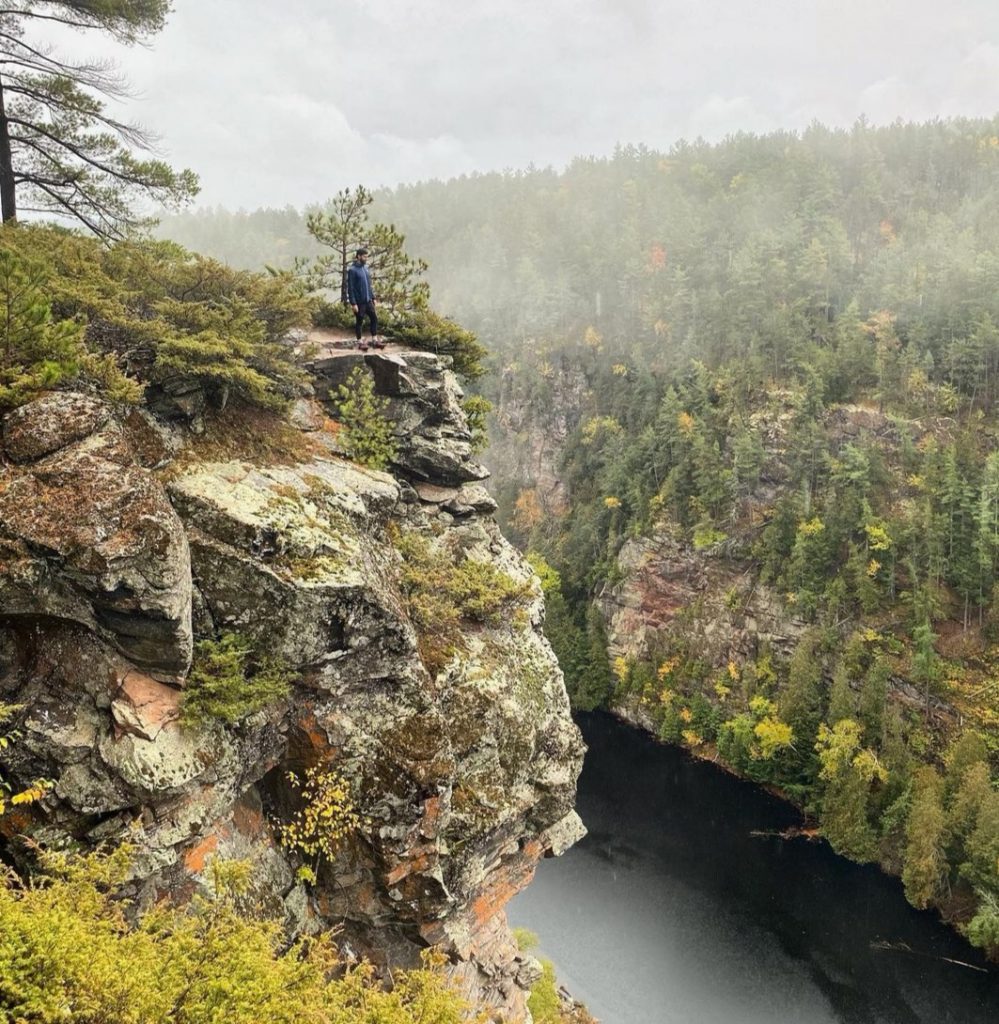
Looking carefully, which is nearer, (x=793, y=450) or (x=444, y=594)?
Result: (x=444, y=594)

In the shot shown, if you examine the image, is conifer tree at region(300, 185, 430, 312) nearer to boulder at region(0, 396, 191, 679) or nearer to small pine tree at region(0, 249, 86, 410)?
small pine tree at region(0, 249, 86, 410)

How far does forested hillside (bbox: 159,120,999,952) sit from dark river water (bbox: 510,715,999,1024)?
2.15m

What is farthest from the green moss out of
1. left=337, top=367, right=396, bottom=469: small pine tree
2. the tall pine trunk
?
the tall pine trunk

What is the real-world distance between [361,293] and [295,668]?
7798mm

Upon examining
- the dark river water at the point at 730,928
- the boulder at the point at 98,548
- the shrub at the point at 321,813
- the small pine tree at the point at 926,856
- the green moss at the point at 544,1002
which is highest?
the boulder at the point at 98,548

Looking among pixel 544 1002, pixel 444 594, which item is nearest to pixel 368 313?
pixel 444 594

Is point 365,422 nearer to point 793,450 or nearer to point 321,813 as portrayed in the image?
point 321,813

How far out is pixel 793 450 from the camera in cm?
5428

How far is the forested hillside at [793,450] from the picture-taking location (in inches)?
1602

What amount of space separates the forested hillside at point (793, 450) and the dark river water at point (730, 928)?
84.6 inches

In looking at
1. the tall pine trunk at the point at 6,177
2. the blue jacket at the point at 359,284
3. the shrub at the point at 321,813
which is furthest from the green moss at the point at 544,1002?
the tall pine trunk at the point at 6,177

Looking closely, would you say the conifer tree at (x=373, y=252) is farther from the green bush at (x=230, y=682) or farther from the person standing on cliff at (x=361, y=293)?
the green bush at (x=230, y=682)

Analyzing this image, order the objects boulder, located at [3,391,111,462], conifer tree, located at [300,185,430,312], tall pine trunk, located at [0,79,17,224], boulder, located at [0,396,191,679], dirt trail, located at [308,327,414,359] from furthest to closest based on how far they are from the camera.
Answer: conifer tree, located at [300,185,430,312], dirt trail, located at [308,327,414,359], tall pine trunk, located at [0,79,17,224], boulder, located at [3,391,111,462], boulder, located at [0,396,191,679]

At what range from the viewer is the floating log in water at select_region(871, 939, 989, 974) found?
2997 cm
